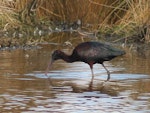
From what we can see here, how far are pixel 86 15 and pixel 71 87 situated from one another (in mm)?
9333

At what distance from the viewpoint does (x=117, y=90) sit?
421 inches

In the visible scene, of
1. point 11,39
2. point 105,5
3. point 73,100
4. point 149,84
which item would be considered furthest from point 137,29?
point 73,100

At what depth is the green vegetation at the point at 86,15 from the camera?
56.5ft

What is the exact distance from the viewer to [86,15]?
2020 cm

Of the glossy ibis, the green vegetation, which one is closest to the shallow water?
the glossy ibis

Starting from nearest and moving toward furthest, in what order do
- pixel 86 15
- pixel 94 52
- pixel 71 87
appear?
pixel 71 87
pixel 94 52
pixel 86 15

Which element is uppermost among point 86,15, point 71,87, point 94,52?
point 86,15

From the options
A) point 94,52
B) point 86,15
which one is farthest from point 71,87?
point 86,15

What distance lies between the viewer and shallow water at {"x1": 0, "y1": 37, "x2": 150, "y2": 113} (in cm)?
926

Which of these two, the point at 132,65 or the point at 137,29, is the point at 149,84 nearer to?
the point at 132,65

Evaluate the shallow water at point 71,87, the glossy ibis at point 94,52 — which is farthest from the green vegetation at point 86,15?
the glossy ibis at point 94,52

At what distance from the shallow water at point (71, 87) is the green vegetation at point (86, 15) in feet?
8.14

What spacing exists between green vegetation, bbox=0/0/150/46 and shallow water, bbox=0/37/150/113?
97.7 inches

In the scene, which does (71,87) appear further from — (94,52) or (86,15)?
(86,15)
